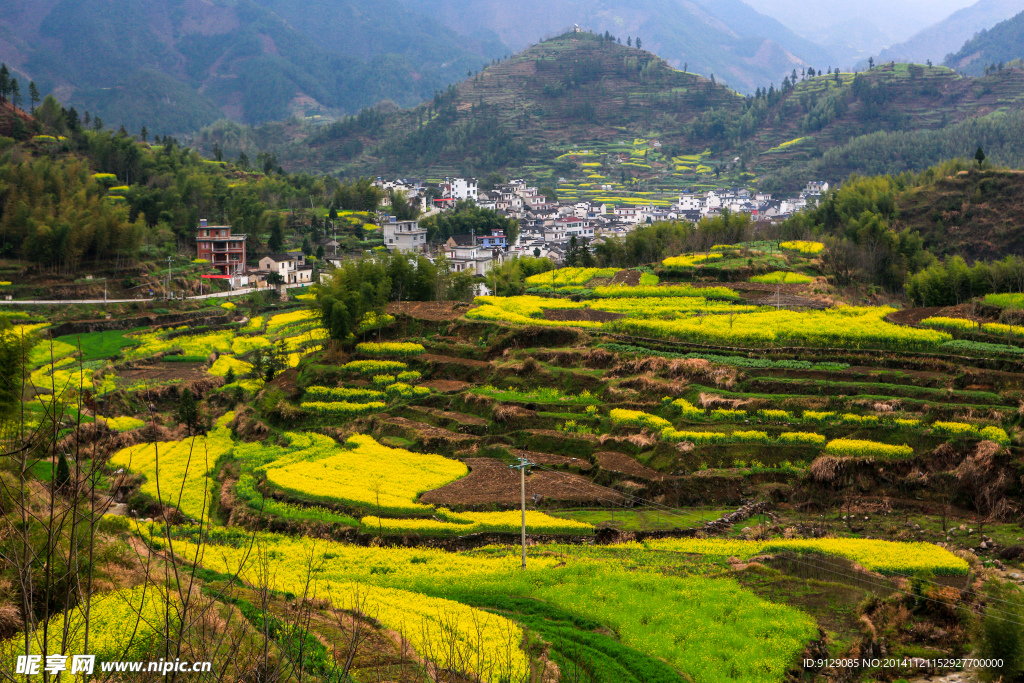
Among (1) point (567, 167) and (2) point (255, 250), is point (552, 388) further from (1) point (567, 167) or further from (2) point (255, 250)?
(1) point (567, 167)

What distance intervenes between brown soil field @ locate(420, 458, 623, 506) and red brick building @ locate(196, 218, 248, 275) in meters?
47.2

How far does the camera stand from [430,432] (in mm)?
29219

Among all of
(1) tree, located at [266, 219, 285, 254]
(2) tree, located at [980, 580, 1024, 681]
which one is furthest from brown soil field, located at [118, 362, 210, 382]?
(2) tree, located at [980, 580, 1024, 681]

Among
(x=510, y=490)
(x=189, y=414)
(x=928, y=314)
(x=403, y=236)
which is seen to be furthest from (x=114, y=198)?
(x=928, y=314)

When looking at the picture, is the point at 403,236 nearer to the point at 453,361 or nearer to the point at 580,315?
the point at 580,315

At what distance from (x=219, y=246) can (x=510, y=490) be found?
50.5 meters

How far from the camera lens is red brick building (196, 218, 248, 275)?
6681 centimetres

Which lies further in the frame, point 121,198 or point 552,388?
point 121,198

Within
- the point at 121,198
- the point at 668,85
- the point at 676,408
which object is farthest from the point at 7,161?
the point at 668,85

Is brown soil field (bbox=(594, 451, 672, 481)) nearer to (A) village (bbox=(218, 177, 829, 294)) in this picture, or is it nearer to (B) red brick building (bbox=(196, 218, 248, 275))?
(A) village (bbox=(218, 177, 829, 294))

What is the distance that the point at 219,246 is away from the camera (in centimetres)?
6744

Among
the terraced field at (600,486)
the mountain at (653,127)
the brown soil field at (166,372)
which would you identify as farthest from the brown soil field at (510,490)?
Answer: the mountain at (653,127)

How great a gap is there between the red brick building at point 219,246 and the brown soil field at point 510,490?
4720 cm

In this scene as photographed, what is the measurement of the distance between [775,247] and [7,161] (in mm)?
60137
